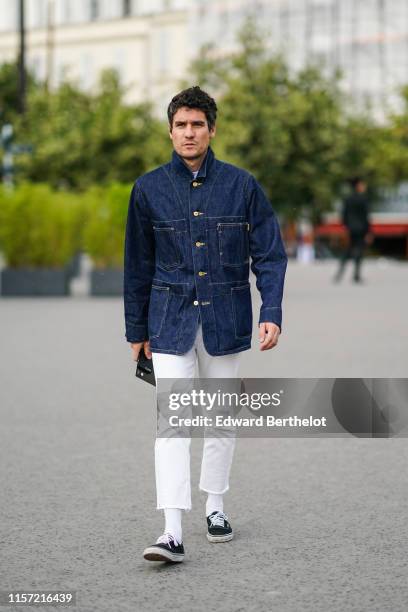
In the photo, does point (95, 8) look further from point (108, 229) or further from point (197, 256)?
point (197, 256)

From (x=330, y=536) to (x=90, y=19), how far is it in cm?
8313

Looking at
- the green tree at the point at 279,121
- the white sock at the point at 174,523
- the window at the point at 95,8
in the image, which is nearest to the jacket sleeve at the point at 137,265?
the white sock at the point at 174,523

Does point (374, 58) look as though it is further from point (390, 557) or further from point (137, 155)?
point (390, 557)

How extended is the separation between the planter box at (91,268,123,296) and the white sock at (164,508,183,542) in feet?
61.1

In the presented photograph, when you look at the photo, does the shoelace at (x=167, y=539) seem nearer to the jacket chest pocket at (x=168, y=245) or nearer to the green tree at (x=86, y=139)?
the jacket chest pocket at (x=168, y=245)

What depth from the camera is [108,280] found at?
24.2 metres

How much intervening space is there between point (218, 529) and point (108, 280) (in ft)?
60.8

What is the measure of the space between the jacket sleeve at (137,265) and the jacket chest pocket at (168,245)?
46 millimetres

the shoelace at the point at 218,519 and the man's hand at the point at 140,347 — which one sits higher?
the man's hand at the point at 140,347

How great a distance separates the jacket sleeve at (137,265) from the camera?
552 cm

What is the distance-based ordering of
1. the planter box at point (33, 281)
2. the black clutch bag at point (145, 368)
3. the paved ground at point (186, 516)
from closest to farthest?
the paved ground at point (186, 516) → the black clutch bag at point (145, 368) → the planter box at point (33, 281)

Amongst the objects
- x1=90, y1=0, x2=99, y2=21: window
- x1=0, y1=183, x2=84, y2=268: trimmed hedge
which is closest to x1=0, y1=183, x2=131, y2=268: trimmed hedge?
x1=0, y1=183, x2=84, y2=268: trimmed hedge

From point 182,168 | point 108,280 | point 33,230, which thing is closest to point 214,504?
point 182,168

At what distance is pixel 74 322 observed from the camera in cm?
1844
